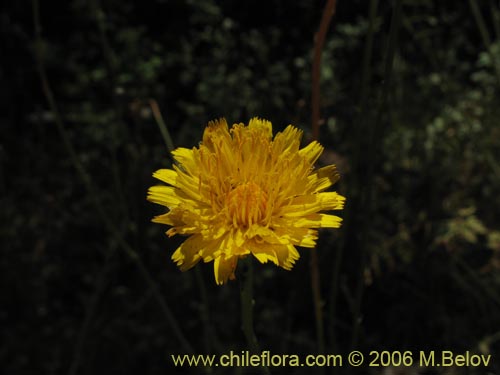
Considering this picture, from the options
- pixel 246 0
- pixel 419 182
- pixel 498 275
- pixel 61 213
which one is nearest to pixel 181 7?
pixel 246 0

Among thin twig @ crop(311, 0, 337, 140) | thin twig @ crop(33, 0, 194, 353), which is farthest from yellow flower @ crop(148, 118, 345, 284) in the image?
thin twig @ crop(33, 0, 194, 353)

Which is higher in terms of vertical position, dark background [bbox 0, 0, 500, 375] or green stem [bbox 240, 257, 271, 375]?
dark background [bbox 0, 0, 500, 375]

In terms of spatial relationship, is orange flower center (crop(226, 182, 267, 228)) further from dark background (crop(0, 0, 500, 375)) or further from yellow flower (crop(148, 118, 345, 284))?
dark background (crop(0, 0, 500, 375))

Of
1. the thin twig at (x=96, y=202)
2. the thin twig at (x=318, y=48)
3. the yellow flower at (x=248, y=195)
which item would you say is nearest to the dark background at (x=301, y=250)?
the thin twig at (x=96, y=202)

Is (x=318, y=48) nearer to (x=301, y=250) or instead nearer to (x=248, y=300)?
(x=248, y=300)

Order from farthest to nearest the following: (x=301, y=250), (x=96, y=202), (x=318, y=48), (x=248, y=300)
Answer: (x=301, y=250), (x=96, y=202), (x=318, y=48), (x=248, y=300)

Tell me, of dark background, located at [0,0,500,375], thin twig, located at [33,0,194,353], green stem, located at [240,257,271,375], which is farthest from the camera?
dark background, located at [0,0,500,375]

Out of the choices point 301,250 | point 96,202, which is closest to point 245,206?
point 96,202
